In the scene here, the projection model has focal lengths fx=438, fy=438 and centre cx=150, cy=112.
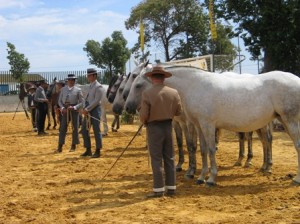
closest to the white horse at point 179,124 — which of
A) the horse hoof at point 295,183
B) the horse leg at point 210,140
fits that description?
the horse leg at point 210,140

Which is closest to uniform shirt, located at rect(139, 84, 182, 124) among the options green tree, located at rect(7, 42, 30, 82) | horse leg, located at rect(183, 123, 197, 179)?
horse leg, located at rect(183, 123, 197, 179)

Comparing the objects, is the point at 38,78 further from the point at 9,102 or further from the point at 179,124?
the point at 179,124

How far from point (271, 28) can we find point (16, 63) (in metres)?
33.0

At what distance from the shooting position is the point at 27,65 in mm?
46031

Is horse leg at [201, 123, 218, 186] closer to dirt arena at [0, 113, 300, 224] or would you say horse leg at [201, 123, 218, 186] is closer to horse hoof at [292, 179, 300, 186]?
dirt arena at [0, 113, 300, 224]

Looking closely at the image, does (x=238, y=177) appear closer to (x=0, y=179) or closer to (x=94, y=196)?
(x=94, y=196)

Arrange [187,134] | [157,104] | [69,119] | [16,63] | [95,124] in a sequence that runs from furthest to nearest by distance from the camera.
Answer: [16,63] → [69,119] → [95,124] → [187,134] → [157,104]

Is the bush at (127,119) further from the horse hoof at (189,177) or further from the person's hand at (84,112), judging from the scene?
the horse hoof at (189,177)

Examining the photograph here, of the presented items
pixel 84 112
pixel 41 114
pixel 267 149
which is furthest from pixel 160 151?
pixel 41 114

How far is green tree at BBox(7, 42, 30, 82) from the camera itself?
149 ft

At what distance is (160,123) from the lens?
7059 millimetres

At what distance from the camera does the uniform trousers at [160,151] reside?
7035mm

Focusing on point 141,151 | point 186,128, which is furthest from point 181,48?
point 186,128

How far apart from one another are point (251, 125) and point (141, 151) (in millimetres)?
5660
